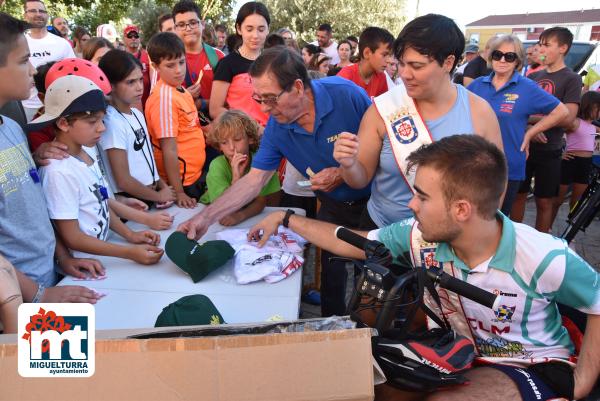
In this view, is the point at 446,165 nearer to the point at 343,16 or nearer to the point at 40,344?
the point at 40,344

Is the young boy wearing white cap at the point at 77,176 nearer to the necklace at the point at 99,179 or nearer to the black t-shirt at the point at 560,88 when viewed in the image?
the necklace at the point at 99,179

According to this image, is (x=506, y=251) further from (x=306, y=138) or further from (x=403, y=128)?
(x=306, y=138)

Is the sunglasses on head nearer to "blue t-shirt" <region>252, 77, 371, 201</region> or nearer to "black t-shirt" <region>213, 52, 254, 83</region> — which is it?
"blue t-shirt" <region>252, 77, 371, 201</region>

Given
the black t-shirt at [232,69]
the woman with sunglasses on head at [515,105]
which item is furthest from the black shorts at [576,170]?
the black t-shirt at [232,69]

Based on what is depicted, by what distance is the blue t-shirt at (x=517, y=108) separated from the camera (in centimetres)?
365

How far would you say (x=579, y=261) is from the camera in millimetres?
1438

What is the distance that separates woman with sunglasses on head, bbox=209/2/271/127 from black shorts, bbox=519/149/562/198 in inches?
107

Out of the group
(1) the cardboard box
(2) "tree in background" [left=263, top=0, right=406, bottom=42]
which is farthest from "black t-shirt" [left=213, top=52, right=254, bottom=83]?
(2) "tree in background" [left=263, top=0, right=406, bottom=42]

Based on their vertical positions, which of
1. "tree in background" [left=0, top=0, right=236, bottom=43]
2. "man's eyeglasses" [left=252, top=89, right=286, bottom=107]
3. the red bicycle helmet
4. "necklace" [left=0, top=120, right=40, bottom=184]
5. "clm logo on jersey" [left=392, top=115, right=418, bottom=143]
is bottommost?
"necklace" [left=0, top=120, right=40, bottom=184]

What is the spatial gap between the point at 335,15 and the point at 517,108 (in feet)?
72.3

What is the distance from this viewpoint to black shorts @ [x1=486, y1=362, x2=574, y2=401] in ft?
4.58

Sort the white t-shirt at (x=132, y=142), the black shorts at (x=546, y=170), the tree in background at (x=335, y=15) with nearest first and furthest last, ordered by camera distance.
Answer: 1. the white t-shirt at (x=132, y=142)
2. the black shorts at (x=546, y=170)
3. the tree in background at (x=335, y=15)

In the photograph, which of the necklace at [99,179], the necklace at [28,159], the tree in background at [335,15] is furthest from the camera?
the tree in background at [335,15]

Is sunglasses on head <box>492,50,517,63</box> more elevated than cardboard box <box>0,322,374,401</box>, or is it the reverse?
sunglasses on head <box>492,50,517,63</box>
